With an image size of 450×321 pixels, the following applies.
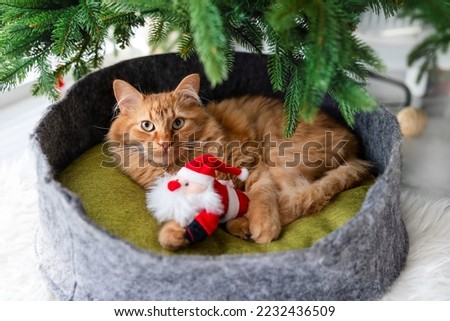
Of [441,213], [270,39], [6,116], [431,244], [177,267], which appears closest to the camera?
[177,267]

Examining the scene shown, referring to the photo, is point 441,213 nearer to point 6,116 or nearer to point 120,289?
point 120,289

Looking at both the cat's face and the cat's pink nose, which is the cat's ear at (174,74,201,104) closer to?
the cat's face

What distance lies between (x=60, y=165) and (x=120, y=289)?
56 centimetres

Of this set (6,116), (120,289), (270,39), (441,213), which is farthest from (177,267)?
(6,116)

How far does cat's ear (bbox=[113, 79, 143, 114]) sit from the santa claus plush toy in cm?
32

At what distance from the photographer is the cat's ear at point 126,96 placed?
55.7 inches

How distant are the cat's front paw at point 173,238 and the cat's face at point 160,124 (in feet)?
0.96

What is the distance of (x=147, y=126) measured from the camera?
55.2 inches

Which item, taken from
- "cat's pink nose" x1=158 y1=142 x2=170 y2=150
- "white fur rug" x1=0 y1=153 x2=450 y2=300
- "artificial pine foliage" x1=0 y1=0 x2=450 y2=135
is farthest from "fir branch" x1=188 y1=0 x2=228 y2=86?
"white fur rug" x1=0 y1=153 x2=450 y2=300

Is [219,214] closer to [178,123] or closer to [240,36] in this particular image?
[178,123]

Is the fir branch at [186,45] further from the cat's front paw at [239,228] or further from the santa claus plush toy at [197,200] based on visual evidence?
the cat's front paw at [239,228]

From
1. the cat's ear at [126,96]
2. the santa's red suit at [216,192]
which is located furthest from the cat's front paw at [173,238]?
the cat's ear at [126,96]

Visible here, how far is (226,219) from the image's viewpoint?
1.26 m

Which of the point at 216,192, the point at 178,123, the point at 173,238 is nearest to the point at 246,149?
the point at 178,123
